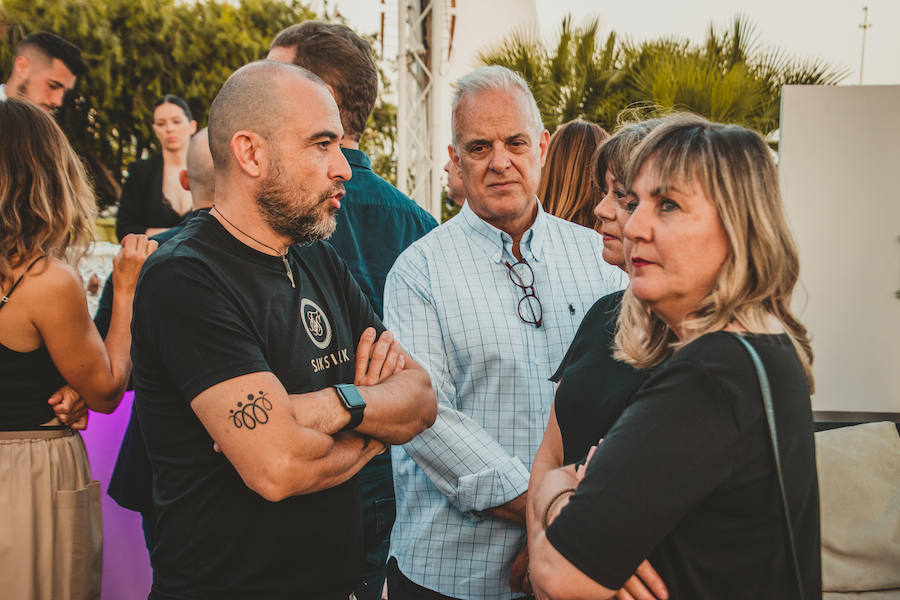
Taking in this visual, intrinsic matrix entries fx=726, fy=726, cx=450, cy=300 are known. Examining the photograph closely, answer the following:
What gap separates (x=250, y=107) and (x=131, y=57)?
13.5m

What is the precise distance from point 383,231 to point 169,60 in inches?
508

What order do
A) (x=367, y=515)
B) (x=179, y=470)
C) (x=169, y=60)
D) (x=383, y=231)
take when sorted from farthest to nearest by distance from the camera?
1. (x=169, y=60)
2. (x=383, y=231)
3. (x=367, y=515)
4. (x=179, y=470)

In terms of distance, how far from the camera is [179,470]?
1638 mm

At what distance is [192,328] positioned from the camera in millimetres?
1541

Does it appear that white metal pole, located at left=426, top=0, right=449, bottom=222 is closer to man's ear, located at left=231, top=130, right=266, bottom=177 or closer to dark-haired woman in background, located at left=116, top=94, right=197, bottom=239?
dark-haired woman in background, located at left=116, top=94, right=197, bottom=239

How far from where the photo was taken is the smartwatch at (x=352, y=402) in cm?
171

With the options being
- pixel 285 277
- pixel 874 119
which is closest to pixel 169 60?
pixel 874 119

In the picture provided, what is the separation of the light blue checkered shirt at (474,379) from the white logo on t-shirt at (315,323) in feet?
1.17

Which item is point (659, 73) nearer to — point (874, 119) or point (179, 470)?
point (874, 119)

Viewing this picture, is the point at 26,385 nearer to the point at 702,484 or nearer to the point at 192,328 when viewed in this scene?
the point at 192,328

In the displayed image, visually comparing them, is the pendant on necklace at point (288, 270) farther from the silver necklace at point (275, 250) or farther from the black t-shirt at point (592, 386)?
the black t-shirt at point (592, 386)

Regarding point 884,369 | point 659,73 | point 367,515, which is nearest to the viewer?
point 367,515

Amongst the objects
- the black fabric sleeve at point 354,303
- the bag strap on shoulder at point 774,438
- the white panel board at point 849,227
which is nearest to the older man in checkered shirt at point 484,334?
the black fabric sleeve at point 354,303

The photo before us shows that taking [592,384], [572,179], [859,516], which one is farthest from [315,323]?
[859,516]
